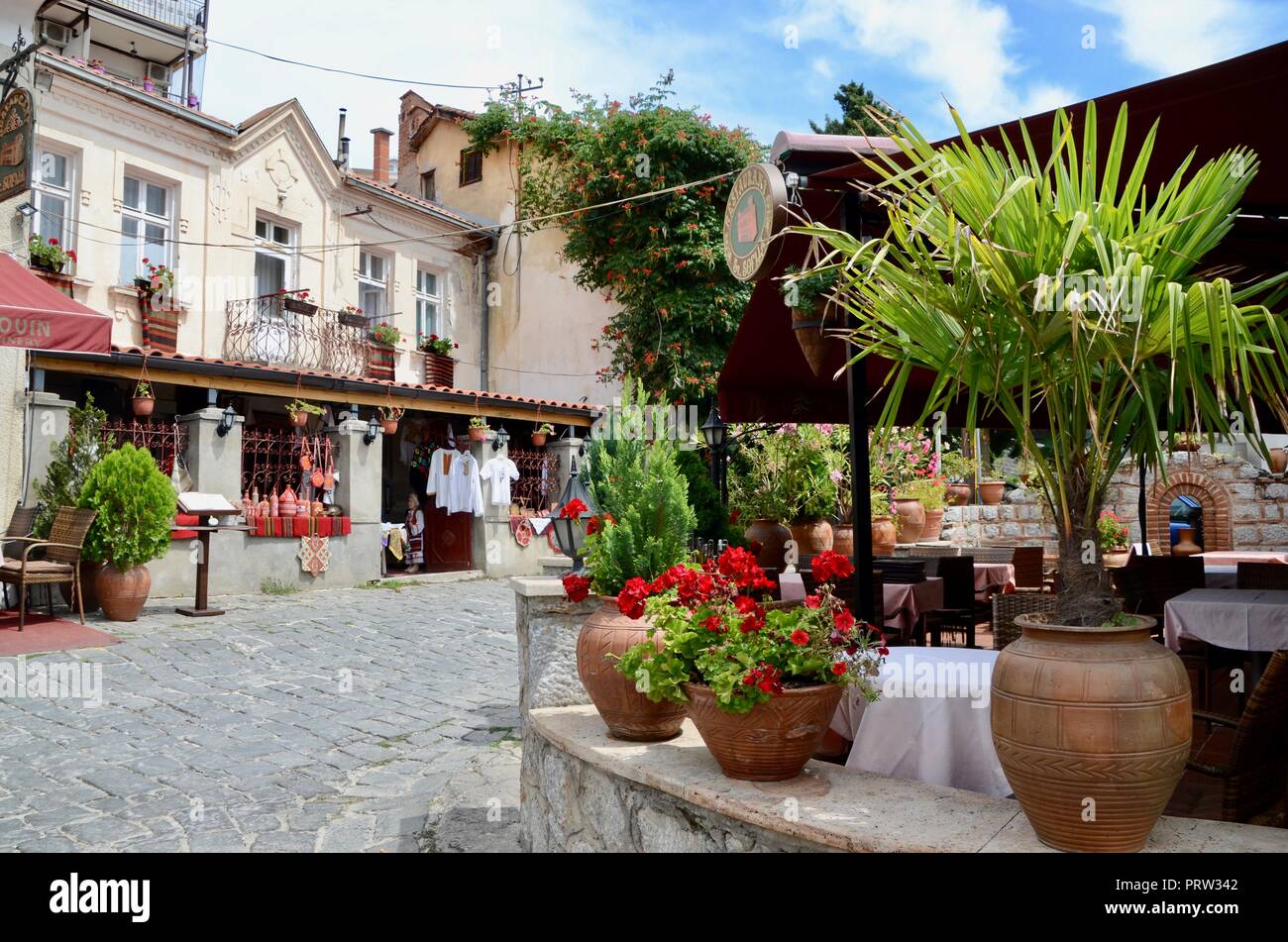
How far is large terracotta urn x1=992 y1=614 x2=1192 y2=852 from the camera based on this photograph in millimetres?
1847

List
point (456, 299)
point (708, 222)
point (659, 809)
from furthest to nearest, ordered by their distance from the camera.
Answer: point (456, 299) → point (708, 222) → point (659, 809)

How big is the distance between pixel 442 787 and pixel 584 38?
6674mm

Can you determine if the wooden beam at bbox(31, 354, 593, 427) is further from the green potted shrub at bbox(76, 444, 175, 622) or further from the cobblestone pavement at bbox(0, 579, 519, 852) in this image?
the cobblestone pavement at bbox(0, 579, 519, 852)

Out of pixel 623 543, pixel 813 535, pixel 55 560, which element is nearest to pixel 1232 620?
pixel 813 535

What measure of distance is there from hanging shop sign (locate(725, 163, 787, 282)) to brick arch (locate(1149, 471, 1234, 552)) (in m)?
11.8

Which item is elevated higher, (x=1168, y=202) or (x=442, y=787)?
(x=1168, y=202)

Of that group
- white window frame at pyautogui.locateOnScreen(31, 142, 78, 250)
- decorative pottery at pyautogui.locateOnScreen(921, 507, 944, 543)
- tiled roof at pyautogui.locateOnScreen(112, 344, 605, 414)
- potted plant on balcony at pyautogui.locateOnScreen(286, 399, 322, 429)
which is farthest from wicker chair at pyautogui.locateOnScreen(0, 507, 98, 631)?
decorative pottery at pyautogui.locateOnScreen(921, 507, 944, 543)

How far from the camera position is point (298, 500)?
40.8ft

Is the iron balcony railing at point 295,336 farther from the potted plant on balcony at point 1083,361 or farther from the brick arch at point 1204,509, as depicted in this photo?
the potted plant on balcony at point 1083,361

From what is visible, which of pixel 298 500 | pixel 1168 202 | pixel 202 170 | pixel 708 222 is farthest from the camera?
pixel 708 222

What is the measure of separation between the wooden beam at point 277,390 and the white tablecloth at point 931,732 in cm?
1063

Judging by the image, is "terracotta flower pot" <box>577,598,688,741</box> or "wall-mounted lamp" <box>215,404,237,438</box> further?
"wall-mounted lamp" <box>215,404,237,438</box>

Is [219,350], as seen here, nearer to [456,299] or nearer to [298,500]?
[298,500]
